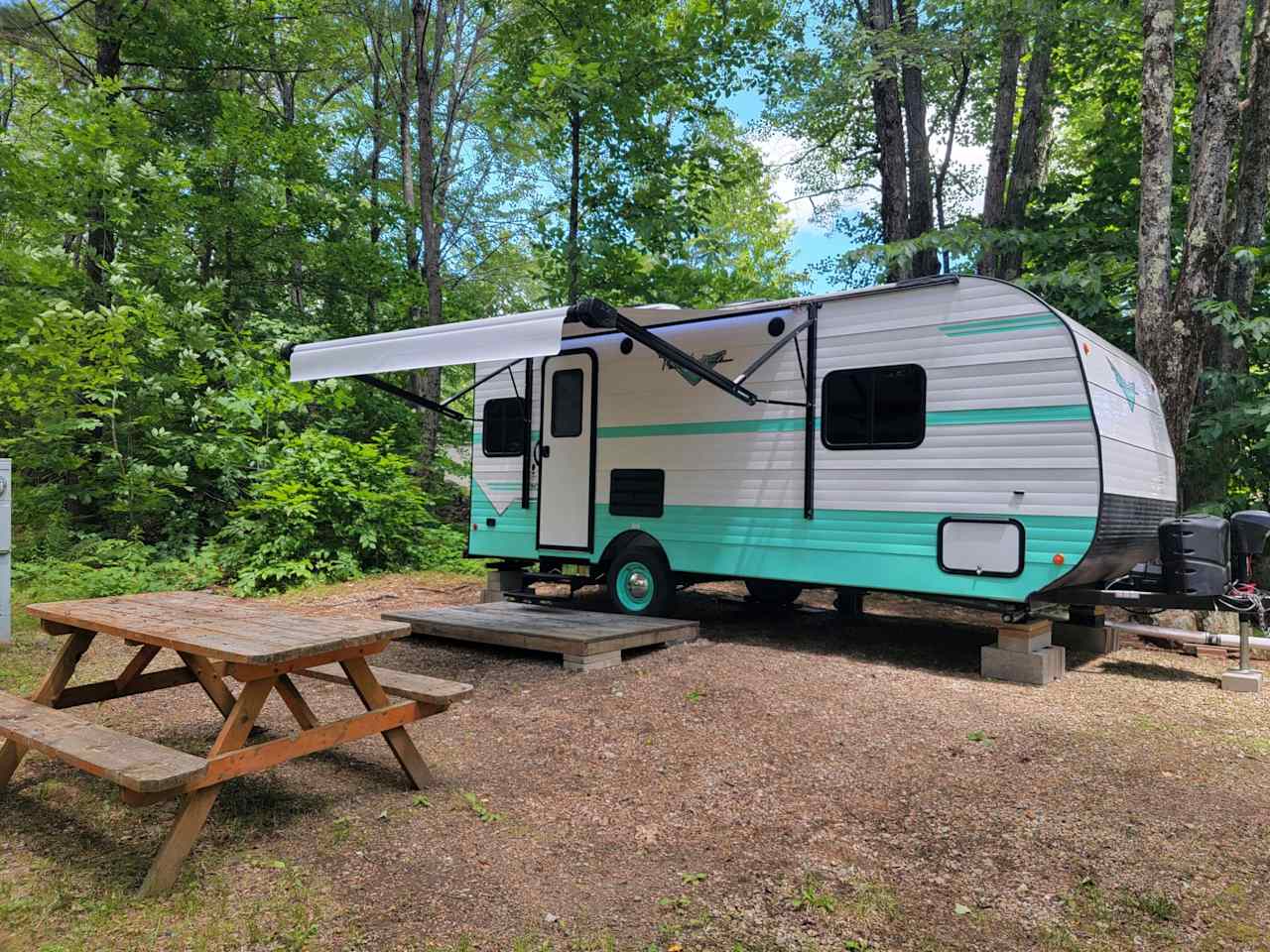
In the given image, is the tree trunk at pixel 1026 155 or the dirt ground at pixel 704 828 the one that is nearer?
the dirt ground at pixel 704 828

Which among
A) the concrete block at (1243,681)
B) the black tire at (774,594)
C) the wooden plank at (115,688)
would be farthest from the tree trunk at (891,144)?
the wooden plank at (115,688)

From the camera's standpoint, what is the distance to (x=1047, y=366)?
18.5ft

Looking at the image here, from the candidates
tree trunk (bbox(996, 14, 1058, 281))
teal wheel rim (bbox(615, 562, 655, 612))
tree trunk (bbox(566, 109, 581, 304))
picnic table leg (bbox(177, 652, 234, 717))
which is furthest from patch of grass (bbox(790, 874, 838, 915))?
tree trunk (bbox(566, 109, 581, 304))

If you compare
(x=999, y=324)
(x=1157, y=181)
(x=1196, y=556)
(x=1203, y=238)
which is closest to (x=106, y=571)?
(x=999, y=324)

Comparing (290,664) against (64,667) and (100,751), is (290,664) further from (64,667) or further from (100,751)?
(64,667)

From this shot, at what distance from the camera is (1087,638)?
712cm

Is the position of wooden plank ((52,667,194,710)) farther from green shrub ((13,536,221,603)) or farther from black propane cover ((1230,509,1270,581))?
black propane cover ((1230,509,1270,581))

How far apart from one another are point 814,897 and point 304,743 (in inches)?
77.3

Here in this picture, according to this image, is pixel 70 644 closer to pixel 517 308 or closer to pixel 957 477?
pixel 957 477

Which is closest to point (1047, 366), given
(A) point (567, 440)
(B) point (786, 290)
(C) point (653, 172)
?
(A) point (567, 440)

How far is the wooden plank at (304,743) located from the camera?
114 inches

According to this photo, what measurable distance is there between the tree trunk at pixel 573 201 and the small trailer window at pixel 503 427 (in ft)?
15.0

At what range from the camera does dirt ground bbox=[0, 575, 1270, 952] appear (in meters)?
2.62

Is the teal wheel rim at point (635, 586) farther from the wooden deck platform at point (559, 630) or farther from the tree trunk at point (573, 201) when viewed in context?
the tree trunk at point (573, 201)
